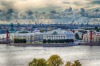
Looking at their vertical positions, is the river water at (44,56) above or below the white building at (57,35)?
above

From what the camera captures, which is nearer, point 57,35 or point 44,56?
point 44,56

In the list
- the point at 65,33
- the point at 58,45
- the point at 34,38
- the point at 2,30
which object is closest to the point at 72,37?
the point at 65,33

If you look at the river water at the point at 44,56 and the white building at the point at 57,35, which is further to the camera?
the white building at the point at 57,35

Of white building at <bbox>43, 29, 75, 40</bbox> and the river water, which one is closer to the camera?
the river water

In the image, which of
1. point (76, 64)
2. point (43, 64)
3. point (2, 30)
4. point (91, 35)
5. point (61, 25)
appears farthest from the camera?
point (61, 25)

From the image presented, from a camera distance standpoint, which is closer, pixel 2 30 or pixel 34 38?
pixel 34 38

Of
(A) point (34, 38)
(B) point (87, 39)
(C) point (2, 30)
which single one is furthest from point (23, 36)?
(C) point (2, 30)

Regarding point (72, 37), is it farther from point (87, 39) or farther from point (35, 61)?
point (35, 61)

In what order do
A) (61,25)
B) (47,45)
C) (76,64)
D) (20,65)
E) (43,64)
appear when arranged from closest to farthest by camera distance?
1. (43,64)
2. (76,64)
3. (20,65)
4. (47,45)
5. (61,25)

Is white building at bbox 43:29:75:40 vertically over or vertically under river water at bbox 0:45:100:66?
under

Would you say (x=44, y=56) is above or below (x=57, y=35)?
above
